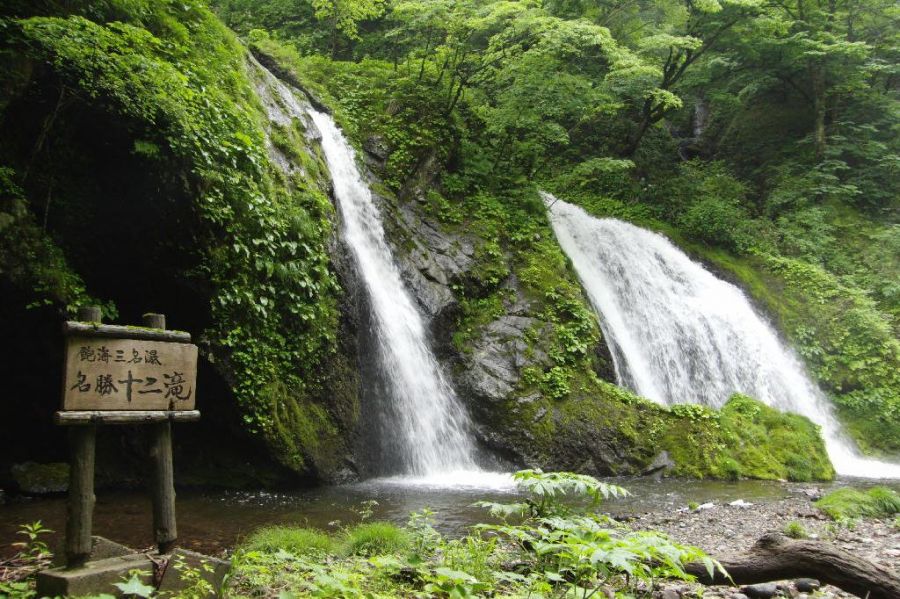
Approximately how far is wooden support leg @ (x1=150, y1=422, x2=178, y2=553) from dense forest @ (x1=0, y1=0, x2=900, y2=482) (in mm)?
2847

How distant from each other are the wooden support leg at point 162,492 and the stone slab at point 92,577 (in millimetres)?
334

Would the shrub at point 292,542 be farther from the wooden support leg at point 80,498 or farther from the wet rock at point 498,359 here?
the wet rock at point 498,359

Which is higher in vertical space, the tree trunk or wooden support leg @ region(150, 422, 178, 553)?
the tree trunk

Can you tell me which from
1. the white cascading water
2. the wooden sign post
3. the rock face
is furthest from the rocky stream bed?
→ the wooden sign post

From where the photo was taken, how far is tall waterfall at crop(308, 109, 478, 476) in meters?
8.49

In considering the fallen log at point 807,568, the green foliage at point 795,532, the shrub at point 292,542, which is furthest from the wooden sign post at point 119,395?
the green foliage at point 795,532

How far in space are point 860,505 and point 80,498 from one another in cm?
786

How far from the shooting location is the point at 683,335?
1261 cm

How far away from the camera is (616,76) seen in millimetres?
14188

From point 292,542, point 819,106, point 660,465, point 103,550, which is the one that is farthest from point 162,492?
point 819,106

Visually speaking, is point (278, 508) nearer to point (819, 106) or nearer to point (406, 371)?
point (406, 371)

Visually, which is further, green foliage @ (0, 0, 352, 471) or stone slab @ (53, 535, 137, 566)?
green foliage @ (0, 0, 352, 471)

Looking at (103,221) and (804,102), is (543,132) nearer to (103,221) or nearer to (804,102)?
(103,221)

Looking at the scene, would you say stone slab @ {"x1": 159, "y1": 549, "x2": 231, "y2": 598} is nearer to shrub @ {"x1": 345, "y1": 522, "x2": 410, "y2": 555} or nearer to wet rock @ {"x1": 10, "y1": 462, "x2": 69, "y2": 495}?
shrub @ {"x1": 345, "y1": 522, "x2": 410, "y2": 555}
